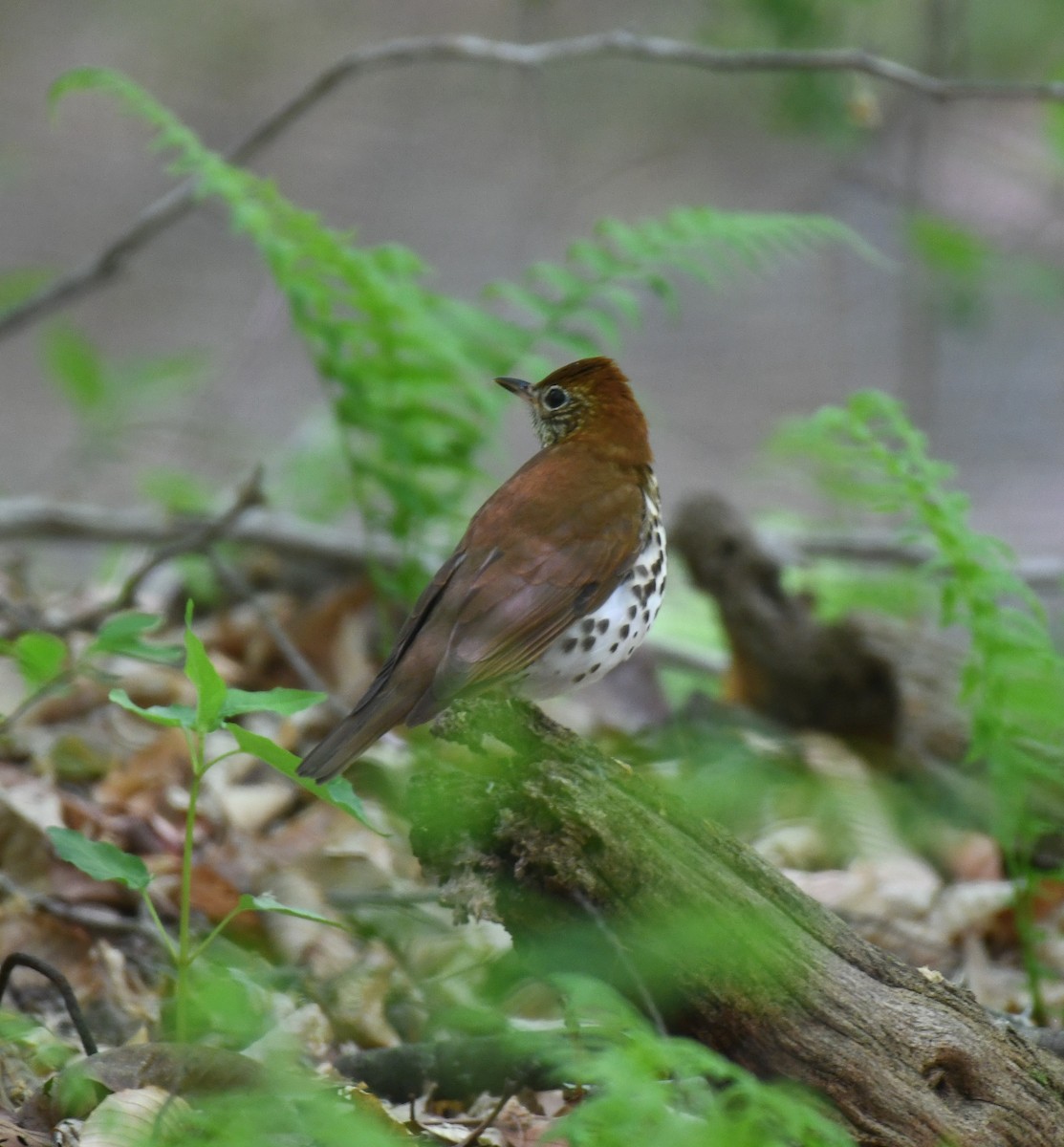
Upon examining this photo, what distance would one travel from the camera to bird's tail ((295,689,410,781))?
2820 millimetres

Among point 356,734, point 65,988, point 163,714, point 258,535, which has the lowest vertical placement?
point 258,535

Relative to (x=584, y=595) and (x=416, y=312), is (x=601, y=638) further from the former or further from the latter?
(x=416, y=312)

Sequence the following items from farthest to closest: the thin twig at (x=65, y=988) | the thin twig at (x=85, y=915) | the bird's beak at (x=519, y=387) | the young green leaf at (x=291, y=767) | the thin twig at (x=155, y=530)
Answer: the thin twig at (x=155, y=530) → the bird's beak at (x=519, y=387) → the thin twig at (x=85, y=915) → the thin twig at (x=65, y=988) → the young green leaf at (x=291, y=767)

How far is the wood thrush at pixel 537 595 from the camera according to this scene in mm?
3072

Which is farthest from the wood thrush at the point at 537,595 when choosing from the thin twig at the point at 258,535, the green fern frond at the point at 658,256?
the thin twig at the point at 258,535

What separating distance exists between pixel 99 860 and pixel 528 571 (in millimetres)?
1146

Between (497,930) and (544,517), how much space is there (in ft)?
4.36

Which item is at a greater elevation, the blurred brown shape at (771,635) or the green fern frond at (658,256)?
the green fern frond at (658,256)

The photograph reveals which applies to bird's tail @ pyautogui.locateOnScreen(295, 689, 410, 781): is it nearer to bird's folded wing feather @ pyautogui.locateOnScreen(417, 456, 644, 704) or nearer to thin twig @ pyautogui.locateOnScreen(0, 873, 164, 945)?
bird's folded wing feather @ pyautogui.locateOnScreen(417, 456, 644, 704)

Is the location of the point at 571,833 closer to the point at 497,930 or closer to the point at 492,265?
the point at 497,930

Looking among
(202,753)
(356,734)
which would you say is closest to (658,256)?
(356,734)

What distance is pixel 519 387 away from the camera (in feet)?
13.6

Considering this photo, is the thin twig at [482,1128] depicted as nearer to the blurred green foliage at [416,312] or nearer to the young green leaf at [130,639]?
the young green leaf at [130,639]

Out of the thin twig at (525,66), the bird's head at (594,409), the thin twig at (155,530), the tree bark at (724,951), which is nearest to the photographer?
the tree bark at (724,951)
